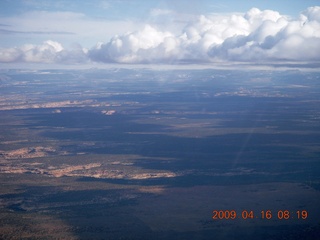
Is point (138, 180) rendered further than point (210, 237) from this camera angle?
Yes

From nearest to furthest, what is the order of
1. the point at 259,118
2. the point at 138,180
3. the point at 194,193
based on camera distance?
the point at 194,193
the point at 138,180
the point at 259,118

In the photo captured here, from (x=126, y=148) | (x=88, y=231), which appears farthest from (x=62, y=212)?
(x=126, y=148)

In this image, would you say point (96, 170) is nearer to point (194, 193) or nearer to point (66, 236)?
point (194, 193)

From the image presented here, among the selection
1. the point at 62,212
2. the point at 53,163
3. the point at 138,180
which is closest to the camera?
the point at 62,212
